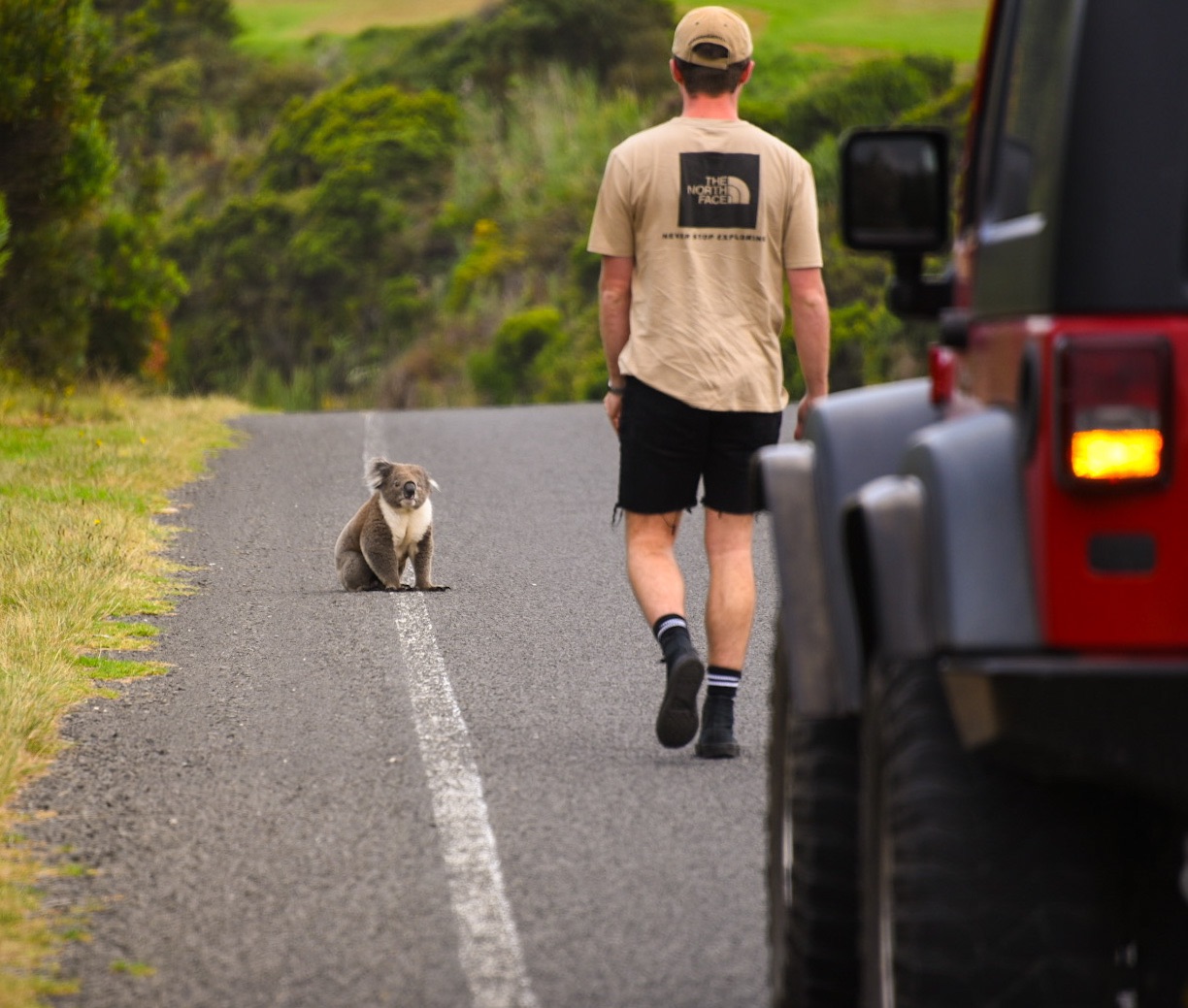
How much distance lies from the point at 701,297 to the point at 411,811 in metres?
1.67

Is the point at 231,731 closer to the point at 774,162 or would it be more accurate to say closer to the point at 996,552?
the point at 774,162

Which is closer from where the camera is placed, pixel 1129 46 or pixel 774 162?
pixel 1129 46

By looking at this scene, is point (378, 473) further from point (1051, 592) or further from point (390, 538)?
point (1051, 592)

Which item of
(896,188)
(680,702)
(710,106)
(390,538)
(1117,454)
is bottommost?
(390,538)

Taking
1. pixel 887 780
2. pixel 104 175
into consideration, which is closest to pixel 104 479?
pixel 104 175

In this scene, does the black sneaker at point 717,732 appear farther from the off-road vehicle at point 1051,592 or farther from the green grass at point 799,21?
the green grass at point 799,21

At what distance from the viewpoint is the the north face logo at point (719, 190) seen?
214 inches

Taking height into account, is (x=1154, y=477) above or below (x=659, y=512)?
above

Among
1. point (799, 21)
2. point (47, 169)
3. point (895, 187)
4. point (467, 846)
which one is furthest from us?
point (799, 21)

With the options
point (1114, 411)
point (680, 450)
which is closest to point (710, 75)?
point (680, 450)

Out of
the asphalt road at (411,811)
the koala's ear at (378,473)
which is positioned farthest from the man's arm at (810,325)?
the koala's ear at (378,473)

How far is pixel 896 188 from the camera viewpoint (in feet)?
11.1

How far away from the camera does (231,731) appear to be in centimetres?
625

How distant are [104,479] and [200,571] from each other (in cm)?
359
